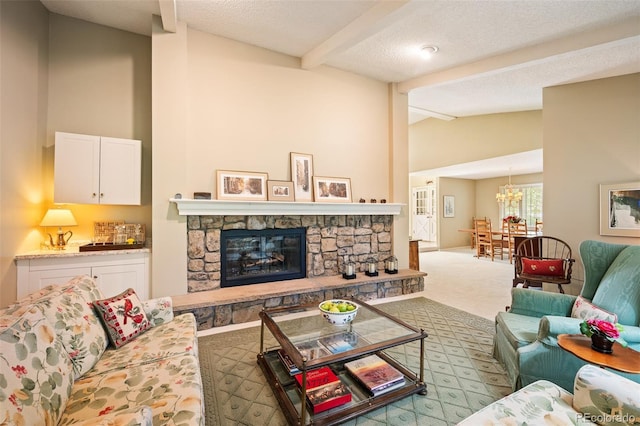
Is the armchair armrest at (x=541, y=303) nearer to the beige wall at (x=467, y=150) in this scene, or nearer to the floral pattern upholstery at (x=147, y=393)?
the floral pattern upholstery at (x=147, y=393)

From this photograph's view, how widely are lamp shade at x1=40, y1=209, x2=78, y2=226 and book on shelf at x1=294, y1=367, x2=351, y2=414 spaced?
2.79 m

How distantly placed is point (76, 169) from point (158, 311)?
1.87 m

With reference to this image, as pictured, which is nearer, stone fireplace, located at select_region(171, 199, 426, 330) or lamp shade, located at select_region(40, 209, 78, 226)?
lamp shade, located at select_region(40, 209, 78, 226)

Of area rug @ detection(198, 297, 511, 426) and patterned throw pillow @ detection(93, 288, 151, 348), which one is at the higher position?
patterned throw pillow @ detection(93, 288, 151, 348)

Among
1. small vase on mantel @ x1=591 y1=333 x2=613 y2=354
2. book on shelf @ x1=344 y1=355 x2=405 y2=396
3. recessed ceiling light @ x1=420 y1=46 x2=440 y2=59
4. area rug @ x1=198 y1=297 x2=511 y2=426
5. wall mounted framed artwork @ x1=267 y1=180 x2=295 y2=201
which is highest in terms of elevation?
recessed ceiling light @ x1=420 y1=46 x2=440 y2=59

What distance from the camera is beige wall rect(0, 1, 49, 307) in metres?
2.41

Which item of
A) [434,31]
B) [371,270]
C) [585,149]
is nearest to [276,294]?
[371,270]

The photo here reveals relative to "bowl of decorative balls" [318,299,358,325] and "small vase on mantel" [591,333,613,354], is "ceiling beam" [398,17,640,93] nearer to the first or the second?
"small vase on mantel" [591,333,613,354]

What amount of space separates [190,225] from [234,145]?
1121 millimetres

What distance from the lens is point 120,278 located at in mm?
2992

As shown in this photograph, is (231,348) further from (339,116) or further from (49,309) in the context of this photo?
(339,116)

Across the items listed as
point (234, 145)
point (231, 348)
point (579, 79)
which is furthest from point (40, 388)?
point (579, 79)

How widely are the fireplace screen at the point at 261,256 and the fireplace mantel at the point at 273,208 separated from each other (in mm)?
292

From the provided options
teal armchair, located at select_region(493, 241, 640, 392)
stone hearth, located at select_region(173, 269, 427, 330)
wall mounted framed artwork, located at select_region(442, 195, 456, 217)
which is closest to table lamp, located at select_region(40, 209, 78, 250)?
stone hearth, located at select_region(173, 269, 427, 330)
